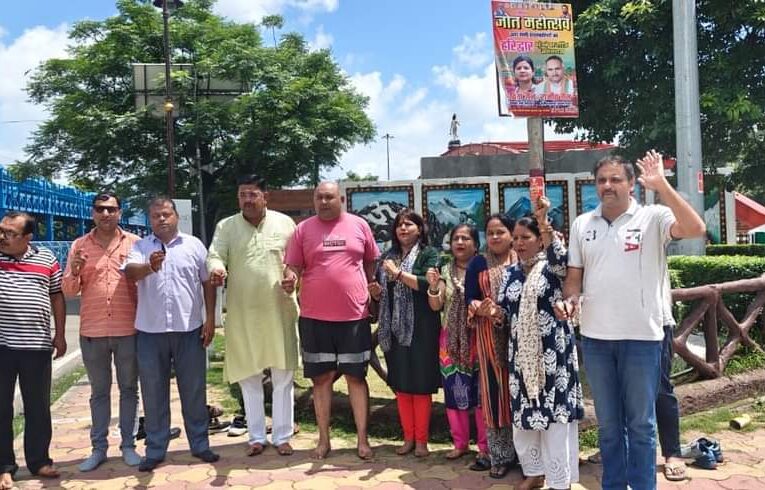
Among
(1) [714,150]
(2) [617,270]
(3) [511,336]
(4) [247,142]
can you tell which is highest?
(4) [247,142]

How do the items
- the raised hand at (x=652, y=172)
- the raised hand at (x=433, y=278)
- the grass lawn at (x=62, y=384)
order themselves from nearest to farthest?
the raised hand at (x=652, y=172) → the raised hand at (x=433, y=278) → the grass lawn at (x=62, y=384)

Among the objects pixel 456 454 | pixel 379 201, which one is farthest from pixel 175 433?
pixel 379 201

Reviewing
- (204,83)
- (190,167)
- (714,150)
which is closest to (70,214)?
(190,167)

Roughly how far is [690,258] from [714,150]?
3.77m

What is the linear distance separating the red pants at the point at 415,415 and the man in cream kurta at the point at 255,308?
0.78 meters

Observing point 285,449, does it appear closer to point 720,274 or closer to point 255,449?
point 255,449

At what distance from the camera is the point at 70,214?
26.0m

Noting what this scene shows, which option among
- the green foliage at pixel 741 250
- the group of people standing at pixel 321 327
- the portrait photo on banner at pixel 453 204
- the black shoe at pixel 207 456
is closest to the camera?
the group of people standing at pixel 321 327

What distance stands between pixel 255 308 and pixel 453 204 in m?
12.2

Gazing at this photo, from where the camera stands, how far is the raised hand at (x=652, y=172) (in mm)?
2779

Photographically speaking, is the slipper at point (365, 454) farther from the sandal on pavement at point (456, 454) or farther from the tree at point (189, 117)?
the tree at point (189, 117)

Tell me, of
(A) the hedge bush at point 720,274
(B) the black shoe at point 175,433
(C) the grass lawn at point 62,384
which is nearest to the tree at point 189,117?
(C) the grass lawn at point 62,384

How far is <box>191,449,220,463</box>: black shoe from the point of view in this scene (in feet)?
13.2

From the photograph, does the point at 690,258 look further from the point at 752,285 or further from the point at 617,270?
the point at 617,270
